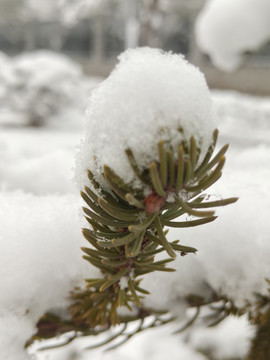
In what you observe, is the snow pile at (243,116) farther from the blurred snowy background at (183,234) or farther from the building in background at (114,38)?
Result: the blurred snowy background at (183,234)

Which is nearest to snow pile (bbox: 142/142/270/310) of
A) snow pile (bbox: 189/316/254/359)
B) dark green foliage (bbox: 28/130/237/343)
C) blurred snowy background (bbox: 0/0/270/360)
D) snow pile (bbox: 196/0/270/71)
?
blurred snowy background (bbox: 0/0/270/360)

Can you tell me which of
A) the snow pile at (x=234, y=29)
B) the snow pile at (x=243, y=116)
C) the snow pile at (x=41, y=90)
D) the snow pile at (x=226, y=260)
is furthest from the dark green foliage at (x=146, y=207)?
the snow pile at (x=243, y=116)

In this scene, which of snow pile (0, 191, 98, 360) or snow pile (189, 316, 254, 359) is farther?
snow pile (189, 316, 254, 359)

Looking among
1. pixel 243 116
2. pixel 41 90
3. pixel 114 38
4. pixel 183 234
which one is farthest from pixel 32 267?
pixel 114 38

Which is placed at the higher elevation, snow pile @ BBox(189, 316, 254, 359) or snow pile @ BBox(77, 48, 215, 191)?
snow pile @ BBox(77, 48, 215, 191)

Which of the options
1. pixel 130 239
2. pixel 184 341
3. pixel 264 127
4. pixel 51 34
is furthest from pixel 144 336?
pixel 51 34

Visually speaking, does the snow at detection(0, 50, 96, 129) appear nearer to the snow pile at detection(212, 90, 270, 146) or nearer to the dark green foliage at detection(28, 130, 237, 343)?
the snow pile at detection(212, 90, 270, 146)

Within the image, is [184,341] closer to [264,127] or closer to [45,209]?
[45,209]

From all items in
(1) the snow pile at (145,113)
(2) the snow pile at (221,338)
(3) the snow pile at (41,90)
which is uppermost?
(3) the snow pile at (41,90)
